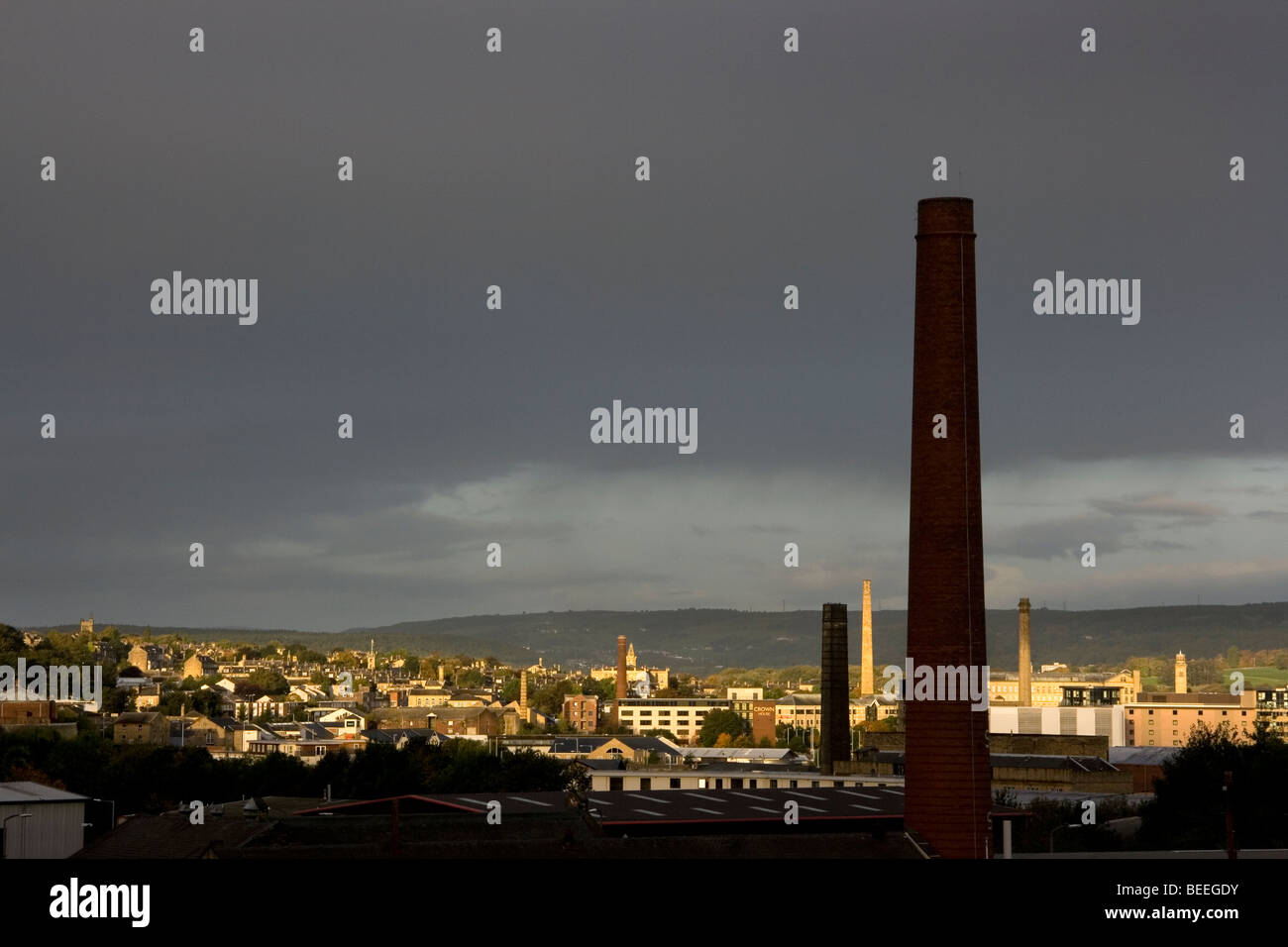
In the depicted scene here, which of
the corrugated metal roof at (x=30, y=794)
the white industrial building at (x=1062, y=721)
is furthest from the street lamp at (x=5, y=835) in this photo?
the white industrial building at (x=1062, y=721)

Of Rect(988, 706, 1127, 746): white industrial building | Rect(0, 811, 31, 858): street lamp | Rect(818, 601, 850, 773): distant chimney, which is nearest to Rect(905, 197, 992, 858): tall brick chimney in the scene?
Rect(0, 811, 31, 858): street lamp

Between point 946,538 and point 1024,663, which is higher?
point 946,538

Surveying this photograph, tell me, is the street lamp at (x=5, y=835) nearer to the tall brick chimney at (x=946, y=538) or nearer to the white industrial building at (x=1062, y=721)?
the tall brick chimney at (x=946, y=538)

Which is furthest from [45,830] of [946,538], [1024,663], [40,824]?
[1024,663]

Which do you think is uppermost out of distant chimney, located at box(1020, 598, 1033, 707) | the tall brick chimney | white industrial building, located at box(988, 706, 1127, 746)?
the tall brick chimney

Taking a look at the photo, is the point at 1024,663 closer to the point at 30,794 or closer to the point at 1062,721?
the point at 1062,721

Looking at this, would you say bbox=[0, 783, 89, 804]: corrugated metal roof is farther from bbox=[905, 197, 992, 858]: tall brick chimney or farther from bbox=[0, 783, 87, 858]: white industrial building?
bbox=[905, 197, 992, 858]: tall brick chimney
